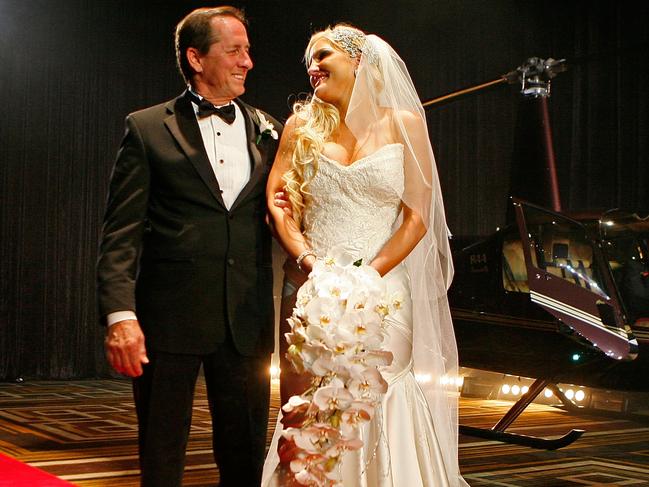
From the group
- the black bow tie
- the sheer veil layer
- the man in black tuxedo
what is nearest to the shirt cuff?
the man in black tuxedo

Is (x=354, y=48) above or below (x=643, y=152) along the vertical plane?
below

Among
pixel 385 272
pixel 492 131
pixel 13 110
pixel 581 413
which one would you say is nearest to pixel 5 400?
pixel 13 110

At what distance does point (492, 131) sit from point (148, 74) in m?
3.98

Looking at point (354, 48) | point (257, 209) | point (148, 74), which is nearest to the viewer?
→ point (257, 209)

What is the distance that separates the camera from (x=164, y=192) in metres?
2.52

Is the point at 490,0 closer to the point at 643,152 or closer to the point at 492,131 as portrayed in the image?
the point at 492,131

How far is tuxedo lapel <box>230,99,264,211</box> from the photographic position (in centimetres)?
259

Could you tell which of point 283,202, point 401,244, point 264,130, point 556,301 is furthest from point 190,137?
point 556,301

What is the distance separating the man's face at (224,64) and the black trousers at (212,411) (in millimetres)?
741

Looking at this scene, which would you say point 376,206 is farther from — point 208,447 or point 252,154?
point 208,447

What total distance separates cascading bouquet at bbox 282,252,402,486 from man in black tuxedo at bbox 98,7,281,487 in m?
0.55

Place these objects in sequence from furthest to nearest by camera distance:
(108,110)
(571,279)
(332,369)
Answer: (108,110) < (571,279) < (332,369)

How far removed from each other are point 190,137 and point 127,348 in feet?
2.09

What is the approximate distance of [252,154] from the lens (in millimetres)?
2666
